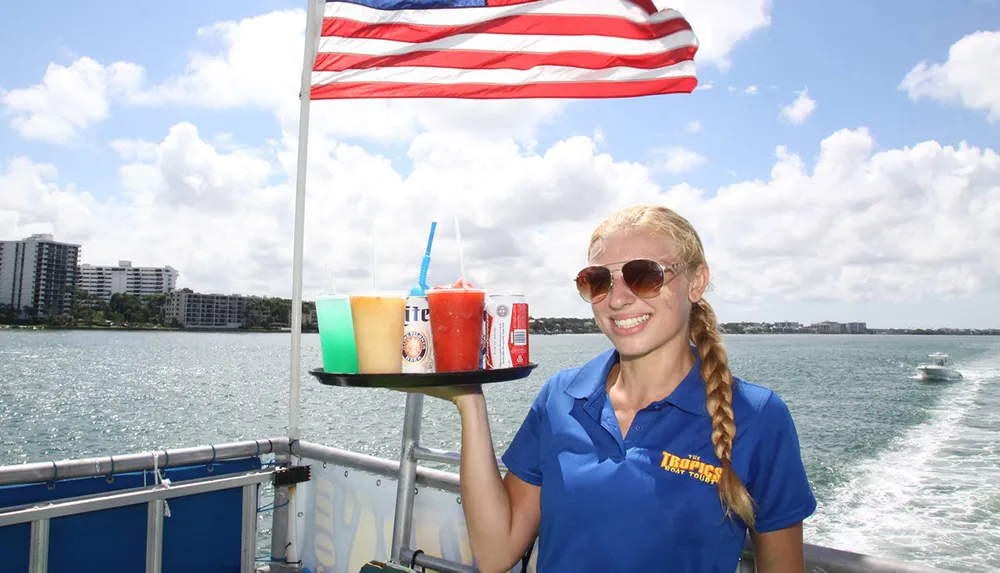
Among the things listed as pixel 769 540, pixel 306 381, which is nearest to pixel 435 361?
pixel 769 540

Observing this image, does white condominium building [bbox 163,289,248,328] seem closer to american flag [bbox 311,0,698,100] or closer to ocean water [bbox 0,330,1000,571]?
ocean water [bbox 0,330,1000,571]

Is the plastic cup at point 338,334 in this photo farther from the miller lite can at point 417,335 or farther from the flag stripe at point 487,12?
the flag stripe at point 487,12

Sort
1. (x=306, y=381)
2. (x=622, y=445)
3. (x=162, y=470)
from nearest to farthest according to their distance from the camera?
(x=622, y=445), (x=162, y=470), (x=306, y=381)

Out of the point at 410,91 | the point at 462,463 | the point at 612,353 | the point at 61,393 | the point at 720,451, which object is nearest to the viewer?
the point at 720,451

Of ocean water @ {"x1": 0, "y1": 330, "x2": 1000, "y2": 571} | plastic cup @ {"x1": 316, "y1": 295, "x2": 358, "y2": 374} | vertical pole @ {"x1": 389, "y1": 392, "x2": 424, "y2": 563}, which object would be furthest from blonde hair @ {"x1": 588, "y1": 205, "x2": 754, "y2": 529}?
ocean water @ {"x1": 0, "y1": 330, "x2": 1000, "y2": 571}

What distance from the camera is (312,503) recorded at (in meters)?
3.63

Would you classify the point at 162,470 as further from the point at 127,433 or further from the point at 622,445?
the point at 127,433

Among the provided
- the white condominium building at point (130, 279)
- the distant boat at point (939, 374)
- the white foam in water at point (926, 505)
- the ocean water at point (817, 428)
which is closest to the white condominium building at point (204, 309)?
the white condominium building at point (130, 279)

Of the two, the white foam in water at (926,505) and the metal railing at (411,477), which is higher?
the metal railing at (411,477)

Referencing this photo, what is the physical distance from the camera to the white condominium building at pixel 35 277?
447 ft

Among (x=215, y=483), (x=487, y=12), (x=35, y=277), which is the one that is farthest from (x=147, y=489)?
(x=35, y=277)

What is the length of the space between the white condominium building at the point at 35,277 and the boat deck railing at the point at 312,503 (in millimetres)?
156127

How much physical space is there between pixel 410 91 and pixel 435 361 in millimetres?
2610

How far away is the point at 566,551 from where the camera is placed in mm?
1633
